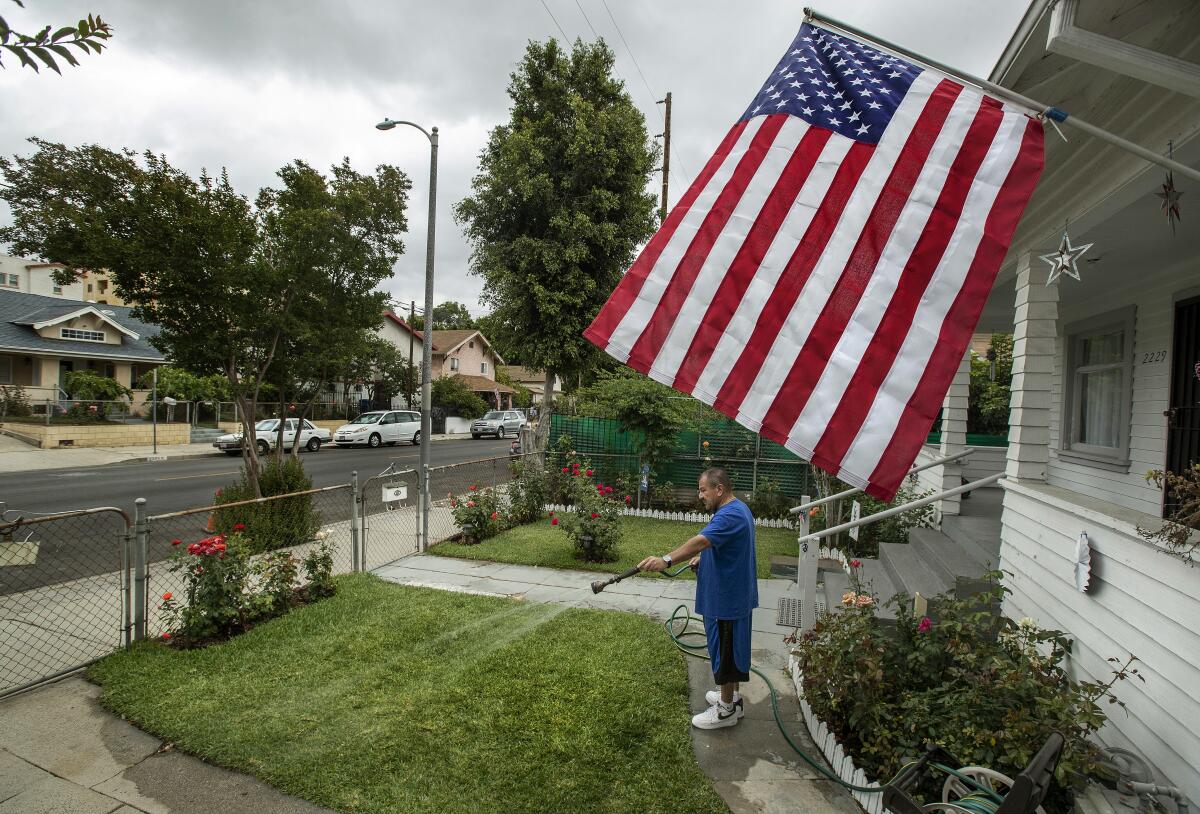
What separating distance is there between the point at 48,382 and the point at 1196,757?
39.3m

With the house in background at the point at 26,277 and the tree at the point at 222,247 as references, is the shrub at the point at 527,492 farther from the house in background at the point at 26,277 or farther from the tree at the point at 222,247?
the house in background at the point at 26,277

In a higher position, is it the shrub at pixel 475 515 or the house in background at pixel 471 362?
the house in background at pixel 471 362

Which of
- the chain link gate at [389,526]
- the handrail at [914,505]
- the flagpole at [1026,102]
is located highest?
the flagpole at [1026,102]

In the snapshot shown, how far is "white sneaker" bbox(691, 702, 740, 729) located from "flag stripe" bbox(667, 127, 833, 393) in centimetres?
256

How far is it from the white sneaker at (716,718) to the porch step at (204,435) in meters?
28.4

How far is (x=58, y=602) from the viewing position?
6473mm

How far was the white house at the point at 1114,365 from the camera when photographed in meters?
2.71

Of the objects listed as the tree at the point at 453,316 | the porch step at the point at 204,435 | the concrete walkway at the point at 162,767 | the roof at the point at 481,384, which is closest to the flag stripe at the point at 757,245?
the concrete walkway at the point at 162,767

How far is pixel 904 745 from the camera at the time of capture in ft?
10.4

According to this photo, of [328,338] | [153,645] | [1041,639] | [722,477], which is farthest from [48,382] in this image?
[1041,639]

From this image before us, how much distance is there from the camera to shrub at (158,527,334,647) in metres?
5.32

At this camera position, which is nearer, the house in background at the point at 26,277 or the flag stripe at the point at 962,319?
the flag stripe at the point at 962,319

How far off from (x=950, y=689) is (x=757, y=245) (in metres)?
2.55

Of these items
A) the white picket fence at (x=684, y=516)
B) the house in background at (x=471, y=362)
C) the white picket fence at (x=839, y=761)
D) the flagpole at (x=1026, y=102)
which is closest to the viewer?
the flagpole at (x=1026, y=102)
